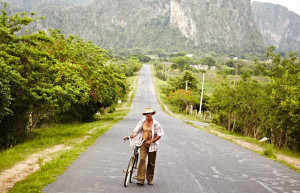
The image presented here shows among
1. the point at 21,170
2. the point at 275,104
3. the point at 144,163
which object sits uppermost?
the point at 275,104

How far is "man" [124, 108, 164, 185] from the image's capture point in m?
8.12

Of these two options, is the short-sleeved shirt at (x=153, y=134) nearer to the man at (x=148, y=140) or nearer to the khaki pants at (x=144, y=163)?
the man at (x=148, y=140)

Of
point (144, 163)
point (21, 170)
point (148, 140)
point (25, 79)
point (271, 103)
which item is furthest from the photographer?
point (271, 103)

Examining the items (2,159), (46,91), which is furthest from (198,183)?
(46,91)

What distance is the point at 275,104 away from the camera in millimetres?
20406

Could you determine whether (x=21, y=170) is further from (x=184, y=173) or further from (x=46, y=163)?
(x=184, y=173)

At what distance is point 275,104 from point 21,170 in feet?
52.8

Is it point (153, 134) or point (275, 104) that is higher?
point (275, 104)

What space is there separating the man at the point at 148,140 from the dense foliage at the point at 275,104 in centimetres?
1216

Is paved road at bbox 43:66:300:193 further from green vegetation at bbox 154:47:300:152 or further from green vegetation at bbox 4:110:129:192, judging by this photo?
green vegetation at bbox 154:47:300:152

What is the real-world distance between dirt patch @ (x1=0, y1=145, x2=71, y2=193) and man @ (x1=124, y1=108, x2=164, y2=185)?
3.12m

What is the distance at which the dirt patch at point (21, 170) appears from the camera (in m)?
8.05

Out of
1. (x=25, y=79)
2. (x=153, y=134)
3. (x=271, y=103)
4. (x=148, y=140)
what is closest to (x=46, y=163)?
(x=148, y=140)

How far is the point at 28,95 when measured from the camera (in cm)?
1532
